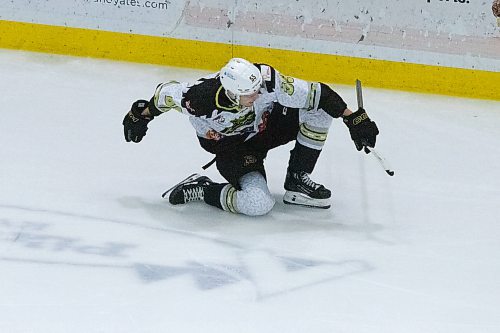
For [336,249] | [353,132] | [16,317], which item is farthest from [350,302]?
[16,317]

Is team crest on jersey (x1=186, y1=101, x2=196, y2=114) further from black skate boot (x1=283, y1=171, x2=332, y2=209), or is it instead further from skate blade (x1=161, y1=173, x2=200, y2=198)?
black skate boot (x1=283, y1=171, x2=332, y2=209)

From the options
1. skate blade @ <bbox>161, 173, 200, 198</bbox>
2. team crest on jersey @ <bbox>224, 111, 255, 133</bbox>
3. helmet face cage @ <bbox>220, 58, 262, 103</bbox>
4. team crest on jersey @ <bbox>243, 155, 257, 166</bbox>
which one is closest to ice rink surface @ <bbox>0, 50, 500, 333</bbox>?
skate blade @ <bbox>161, 173, 200, 198</bbox>

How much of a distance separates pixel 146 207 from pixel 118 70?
176 centimetres

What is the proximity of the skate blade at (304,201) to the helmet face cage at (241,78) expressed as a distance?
1.98 feet

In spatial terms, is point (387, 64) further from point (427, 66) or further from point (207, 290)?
point (207, 290)

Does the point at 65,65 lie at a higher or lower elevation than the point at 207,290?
higher

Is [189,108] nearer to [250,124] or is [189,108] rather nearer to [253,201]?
[250,124]

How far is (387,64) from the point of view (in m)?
5.16

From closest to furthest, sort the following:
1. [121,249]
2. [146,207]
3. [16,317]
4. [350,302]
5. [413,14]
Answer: [16,317] → [350,302] → [121,249] → [146,207] → [413,14]

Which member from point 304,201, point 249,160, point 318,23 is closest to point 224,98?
point 249,160

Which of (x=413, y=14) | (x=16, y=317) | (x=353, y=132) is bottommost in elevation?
(x=16, y=317)

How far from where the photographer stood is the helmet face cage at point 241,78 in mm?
3258

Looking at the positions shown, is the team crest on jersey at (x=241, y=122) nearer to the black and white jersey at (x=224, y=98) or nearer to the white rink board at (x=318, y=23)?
the black and white jersey at (x=224, y=98)

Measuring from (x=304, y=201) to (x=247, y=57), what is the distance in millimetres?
1753
